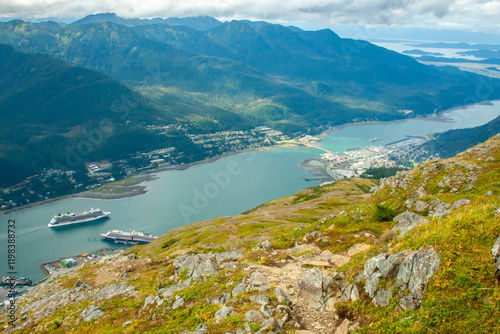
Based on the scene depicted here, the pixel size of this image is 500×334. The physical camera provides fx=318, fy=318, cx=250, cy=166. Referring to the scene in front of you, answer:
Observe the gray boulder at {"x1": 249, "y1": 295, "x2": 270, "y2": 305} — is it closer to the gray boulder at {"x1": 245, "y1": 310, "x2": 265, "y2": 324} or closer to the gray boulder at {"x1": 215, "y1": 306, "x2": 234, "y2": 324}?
the gray boulder at {"x1": 245, "y1": 310, "x2": 265, "y2": 324}

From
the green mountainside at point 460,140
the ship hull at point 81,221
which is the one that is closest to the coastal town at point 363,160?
the green mountainside at point 460,140

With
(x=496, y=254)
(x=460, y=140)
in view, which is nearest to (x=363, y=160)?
(x=460, y=140)

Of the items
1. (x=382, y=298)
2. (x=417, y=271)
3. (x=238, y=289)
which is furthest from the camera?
(x=238, y=289)

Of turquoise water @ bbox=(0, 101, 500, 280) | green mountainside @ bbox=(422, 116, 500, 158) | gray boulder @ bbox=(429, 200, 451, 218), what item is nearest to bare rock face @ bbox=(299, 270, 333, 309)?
gray boulder @ bbox=(429, 200, 451, 218)

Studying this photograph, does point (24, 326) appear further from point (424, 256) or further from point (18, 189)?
point (18, 189)

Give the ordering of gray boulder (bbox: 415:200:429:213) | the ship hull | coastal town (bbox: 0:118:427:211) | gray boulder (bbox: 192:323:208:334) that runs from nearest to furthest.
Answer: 1. gray boulder (bbox: 192:323:208:334)
2. gray boulder (bbox: 415:200:429:213)
3. the ship hull
4. coastal town (bbox: 0:118:427:211)

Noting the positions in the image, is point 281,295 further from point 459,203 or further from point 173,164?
point 173,164

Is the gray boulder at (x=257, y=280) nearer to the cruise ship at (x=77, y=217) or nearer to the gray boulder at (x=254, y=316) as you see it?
the gray boulder at (x=254, y=316)
